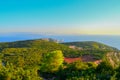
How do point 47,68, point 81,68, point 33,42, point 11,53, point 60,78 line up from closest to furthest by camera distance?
point 60,78
point 81,68
point 47,68
point 11,53
point 33,42

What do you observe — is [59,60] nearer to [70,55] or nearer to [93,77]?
[93,77]

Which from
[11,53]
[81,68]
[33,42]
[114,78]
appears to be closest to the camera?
[114,78]

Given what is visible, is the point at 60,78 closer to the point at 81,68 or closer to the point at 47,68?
the point at 81,68

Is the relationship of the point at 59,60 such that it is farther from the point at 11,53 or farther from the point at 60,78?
the point at 11,53

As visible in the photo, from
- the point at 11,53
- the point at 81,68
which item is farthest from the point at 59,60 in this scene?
the point at 11,53

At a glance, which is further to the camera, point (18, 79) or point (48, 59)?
point (48, 59)

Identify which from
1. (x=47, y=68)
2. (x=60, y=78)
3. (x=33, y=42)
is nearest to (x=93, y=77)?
(x=60, y=78)

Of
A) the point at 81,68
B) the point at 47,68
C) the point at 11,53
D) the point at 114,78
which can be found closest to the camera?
the point at 114,78

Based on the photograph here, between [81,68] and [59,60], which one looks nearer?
[81,68]

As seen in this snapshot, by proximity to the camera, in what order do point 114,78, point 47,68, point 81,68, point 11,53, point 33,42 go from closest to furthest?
point 114,78
point 81,68
point 47,68
point 11,53
point 33,42
